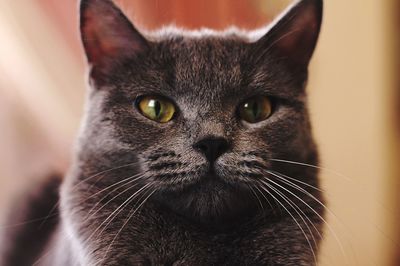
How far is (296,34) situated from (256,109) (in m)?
0.15

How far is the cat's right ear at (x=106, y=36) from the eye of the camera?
75 cm

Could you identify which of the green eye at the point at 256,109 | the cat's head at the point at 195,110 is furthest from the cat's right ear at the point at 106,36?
the green eye at the point at 256,109

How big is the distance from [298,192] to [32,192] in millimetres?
455

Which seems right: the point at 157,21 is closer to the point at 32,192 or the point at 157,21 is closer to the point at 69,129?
the point at 69,129

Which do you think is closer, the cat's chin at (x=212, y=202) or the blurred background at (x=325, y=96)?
the cat's chin at (x=212, y=202)

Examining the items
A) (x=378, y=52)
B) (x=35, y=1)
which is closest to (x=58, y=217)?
(x=35, y=1)

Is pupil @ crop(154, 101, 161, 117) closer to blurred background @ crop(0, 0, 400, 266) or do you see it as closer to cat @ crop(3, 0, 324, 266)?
cat @ crop(3, 0, 324, 266)

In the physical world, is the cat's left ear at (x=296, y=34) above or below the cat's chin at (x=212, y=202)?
above

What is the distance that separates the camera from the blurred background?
31.9 inches

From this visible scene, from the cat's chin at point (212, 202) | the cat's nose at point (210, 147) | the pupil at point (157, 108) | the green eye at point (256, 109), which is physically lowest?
the cat's chin at point (212, 202)

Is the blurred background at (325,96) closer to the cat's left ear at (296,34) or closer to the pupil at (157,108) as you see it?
the cat's left ear at (296,34)

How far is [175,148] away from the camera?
67 centimetres

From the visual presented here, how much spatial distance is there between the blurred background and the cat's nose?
260 millimetres

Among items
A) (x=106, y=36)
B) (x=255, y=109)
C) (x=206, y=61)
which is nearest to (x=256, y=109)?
(x=255, y=109)
